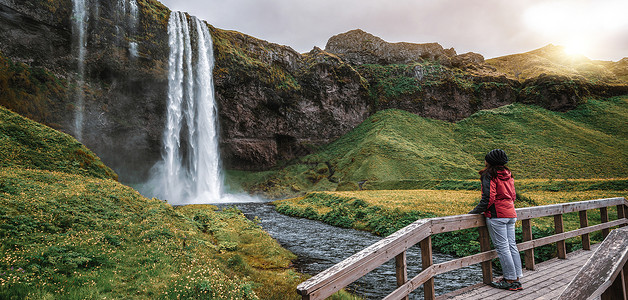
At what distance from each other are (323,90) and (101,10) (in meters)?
58.9

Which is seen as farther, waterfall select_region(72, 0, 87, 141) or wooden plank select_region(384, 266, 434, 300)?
waterfall select_region(72, 0, 87, 141)

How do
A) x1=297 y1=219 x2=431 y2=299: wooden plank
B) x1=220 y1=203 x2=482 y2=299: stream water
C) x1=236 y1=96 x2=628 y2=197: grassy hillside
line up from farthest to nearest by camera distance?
x1=236 y1=96 x2=628 y2=197: grassy hillside → x1=220 y1=203 x2=482 y2=299: stream water → x1=297 y1=219 x2=431 y2=299: wooden plank

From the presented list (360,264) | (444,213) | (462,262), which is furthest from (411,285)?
(444,213)

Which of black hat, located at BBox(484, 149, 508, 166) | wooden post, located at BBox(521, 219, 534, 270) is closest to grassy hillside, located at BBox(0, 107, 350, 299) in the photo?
wooden post, located at BBox(521, 219, 534, 270)

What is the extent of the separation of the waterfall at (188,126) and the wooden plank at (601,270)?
60918 millimetres

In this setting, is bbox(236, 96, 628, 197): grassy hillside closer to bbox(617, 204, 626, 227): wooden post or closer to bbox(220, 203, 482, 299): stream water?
bbox(220, 203, 482, 299): stream water

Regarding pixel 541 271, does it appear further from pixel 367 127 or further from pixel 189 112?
pixel 367 127

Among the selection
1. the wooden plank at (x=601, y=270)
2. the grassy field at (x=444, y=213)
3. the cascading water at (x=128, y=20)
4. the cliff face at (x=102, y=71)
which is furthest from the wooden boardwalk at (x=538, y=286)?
the cascading water at (x=128, y=20)

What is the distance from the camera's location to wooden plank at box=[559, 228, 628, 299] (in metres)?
2.12

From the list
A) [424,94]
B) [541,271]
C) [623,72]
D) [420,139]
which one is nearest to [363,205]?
[541,271]

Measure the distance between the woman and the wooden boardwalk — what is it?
0.91 feet

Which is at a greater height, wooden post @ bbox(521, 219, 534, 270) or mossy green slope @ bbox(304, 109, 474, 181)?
mossy green slope @ bbox(304, 109, 474, 181)

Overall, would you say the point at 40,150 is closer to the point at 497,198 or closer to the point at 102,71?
the point at 497,198

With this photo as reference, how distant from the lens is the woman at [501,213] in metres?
6.08
